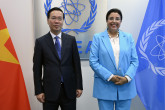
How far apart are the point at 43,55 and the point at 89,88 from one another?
1.33 m

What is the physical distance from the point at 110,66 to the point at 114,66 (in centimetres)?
4

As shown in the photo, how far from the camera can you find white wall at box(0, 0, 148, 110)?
105 inches

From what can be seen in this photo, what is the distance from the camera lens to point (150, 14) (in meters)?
2.57

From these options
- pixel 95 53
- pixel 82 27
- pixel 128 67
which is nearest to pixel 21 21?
pixel 82 27

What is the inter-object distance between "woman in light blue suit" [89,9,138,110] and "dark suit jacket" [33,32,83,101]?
274mm

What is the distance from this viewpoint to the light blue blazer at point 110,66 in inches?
75.2

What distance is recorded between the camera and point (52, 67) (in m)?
1.78

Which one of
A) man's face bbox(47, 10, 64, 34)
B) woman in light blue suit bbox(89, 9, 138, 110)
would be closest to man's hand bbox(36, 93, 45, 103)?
woman in light blue suit bbox(89, 9, 138, 110)

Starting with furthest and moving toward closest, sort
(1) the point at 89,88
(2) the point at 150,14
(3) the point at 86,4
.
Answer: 1. (1) the point at 89,88
2. (3) the point at 86,4
3. (2) the point at 150,14

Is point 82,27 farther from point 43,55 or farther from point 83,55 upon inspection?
point 43,55

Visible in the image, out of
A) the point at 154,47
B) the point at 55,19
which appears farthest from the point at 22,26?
the point at 154,47

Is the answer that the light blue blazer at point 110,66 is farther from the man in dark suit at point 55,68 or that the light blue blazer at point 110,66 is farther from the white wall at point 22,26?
the white wall at point 22,26

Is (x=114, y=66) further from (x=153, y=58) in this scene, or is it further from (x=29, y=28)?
(x=29, y=28)

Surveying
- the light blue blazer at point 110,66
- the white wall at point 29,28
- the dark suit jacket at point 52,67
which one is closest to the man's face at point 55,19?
the dark suit jacket at point 52,67
